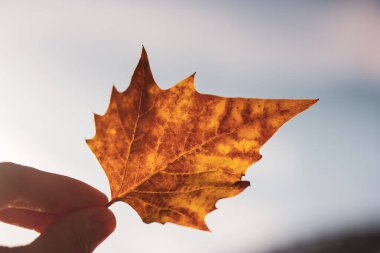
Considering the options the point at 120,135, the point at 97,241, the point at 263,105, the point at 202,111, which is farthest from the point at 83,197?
the point at 263,105

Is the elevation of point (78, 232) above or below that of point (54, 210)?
below

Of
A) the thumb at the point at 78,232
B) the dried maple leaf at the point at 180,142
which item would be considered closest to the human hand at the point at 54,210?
the thumb at the point at 78,232

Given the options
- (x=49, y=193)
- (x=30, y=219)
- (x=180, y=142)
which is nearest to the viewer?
(x=180, y=142)

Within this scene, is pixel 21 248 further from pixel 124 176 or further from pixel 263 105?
pixel 263 105

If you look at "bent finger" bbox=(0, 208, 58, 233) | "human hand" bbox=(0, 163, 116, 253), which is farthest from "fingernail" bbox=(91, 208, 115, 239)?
"bent finger" bbox=(0, 208, 58, 233)

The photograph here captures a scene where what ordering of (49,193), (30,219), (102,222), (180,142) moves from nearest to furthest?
1. (180,142)
2. (102,222)
3. (49,193)
4. (30,219)

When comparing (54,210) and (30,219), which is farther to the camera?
(30,219)

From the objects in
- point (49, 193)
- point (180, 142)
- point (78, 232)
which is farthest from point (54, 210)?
point (180, 142)

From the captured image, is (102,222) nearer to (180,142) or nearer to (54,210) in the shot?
(54,210)
